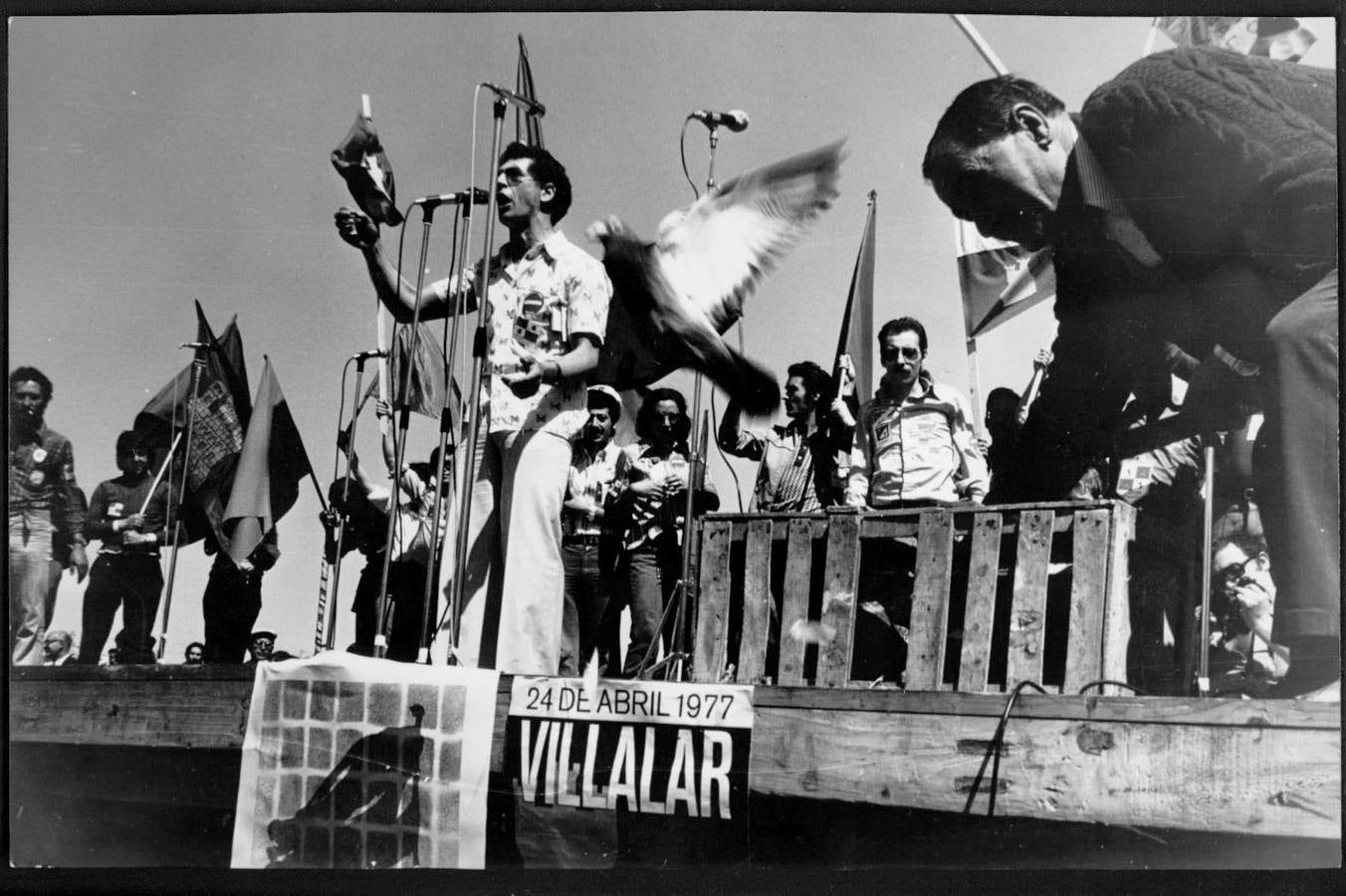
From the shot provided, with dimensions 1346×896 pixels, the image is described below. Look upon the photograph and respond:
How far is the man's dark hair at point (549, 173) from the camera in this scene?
19.2 ft

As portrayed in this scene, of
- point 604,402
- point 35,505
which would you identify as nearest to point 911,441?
point 604,402

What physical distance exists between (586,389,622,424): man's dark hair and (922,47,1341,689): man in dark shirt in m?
1.47

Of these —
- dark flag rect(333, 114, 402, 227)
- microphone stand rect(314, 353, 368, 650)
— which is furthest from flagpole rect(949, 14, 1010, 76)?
microphone stand rect(314, 353, 368, 650)

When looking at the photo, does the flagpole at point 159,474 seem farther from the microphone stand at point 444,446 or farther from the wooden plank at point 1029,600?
the wooden plank at point 1029,600

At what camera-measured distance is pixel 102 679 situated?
5.67 meters

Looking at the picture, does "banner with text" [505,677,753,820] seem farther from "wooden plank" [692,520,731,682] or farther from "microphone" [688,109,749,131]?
"microphone" [688,109,749,131]

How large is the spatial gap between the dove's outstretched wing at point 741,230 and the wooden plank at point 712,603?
96cm

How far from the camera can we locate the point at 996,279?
5.62 meters

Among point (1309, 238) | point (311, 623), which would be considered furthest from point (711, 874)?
point (1309, 238)

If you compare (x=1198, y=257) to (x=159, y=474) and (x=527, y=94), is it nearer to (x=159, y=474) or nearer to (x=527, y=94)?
(x=527, y=94)

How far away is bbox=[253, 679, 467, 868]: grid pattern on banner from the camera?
533 cm

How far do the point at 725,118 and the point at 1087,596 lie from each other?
7.57 ft

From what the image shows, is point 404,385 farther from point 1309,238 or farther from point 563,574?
point 1309,238

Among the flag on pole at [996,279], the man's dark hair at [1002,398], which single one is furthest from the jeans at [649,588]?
the flag on pole at [996,279]
